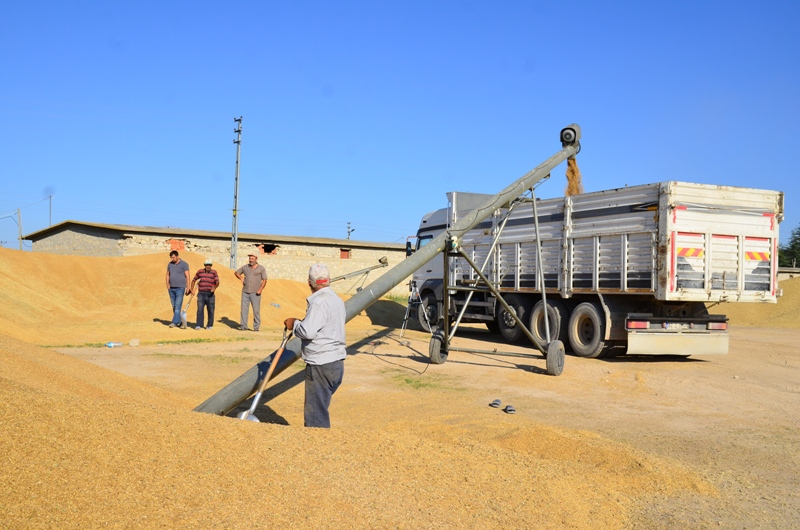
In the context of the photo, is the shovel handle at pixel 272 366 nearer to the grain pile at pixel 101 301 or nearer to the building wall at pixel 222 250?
the grain pile at pixel 101 301

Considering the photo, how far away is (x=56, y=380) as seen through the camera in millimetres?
7031

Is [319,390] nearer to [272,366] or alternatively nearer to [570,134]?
[272,366]

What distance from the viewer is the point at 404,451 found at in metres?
5.25

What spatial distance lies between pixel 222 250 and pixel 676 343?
26717 mm

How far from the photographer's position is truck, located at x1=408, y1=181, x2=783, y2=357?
12883mm

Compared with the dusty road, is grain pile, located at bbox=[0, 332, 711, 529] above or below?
above

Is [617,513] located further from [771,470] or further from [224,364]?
[224,364]

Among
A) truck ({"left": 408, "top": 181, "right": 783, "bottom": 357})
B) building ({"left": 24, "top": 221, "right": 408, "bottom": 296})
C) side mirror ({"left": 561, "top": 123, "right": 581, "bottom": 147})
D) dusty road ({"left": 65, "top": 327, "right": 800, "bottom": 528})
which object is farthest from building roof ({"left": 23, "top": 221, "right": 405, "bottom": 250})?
side mirror ({"left": 561, "top": 123, "right": 581, "bottom": 147})

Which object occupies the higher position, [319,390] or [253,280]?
[253,280]

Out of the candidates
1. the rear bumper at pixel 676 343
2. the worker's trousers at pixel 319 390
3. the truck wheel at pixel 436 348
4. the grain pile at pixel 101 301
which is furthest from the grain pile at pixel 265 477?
the grain pile at pixel 101 301

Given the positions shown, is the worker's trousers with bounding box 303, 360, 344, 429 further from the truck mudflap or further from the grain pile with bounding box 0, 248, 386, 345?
the grain pile with bounding box 0, 248, 386, 345

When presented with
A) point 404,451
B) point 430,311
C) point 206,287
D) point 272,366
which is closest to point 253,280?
point 206,287

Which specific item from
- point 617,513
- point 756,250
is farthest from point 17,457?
point 756,250

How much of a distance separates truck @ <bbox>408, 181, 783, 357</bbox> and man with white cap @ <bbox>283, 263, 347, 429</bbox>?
553 cm
